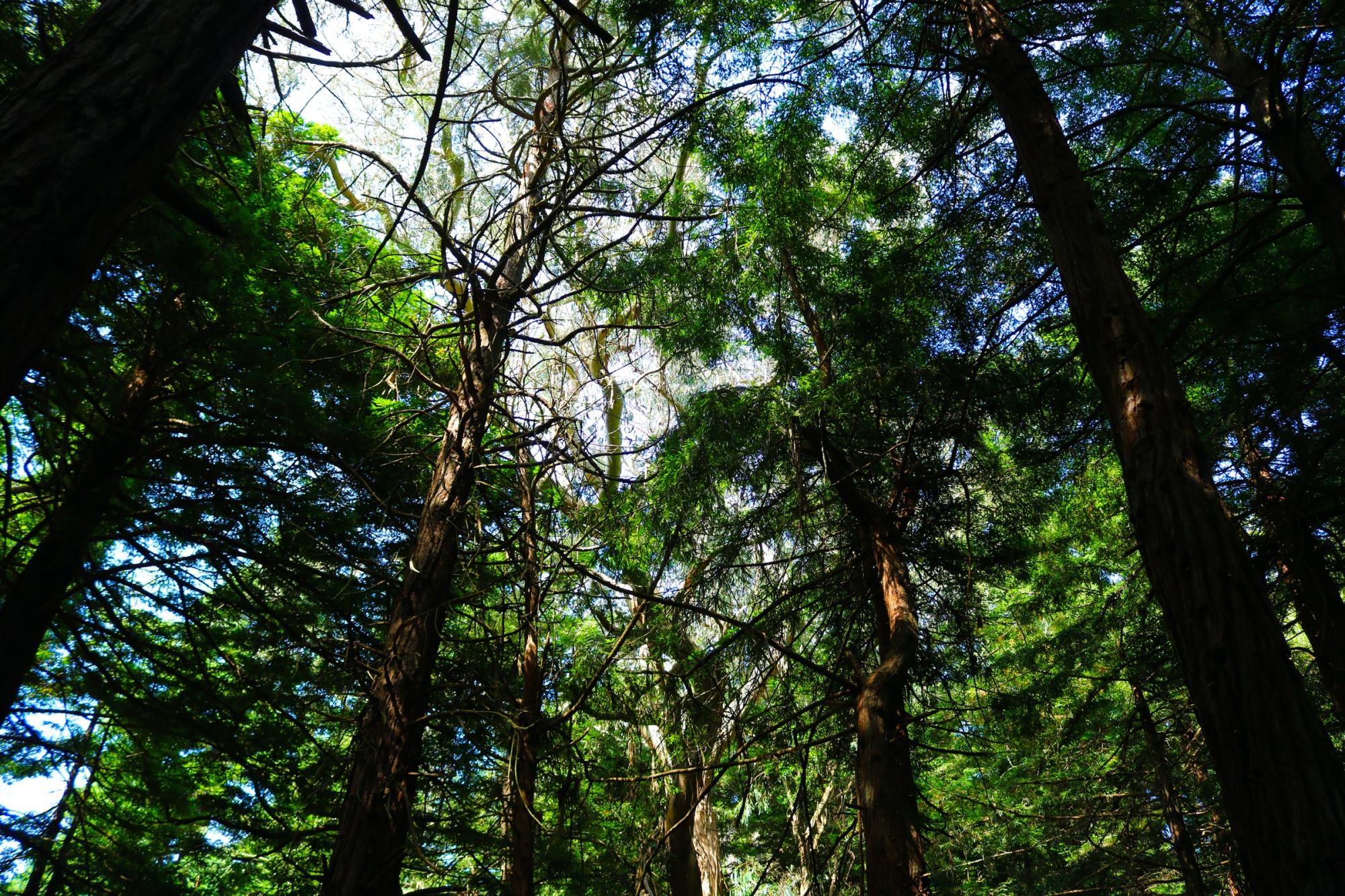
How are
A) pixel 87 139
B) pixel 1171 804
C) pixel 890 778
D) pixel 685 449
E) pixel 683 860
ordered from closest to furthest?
pixel 87 139 → pixel 890 778 → pixel 685 449 → pixel 1171 804 → pixel 683 860

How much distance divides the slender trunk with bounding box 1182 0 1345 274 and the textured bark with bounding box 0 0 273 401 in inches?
176

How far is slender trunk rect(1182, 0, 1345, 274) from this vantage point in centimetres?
432

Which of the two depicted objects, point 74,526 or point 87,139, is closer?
point 87,139

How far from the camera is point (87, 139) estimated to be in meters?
1.87

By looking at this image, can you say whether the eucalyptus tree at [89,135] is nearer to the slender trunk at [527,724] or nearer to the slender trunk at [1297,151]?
the slender trunk at [527,724]

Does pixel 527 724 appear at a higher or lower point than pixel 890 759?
higher

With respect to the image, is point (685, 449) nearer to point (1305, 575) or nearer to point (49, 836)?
point (1305, 575)

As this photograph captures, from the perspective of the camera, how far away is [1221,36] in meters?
4.79

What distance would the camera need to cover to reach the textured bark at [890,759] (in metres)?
4.39

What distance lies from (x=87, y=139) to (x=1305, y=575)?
214 inches

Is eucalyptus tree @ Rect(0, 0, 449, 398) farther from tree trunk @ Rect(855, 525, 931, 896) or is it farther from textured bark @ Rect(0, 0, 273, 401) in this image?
tree trunk @ Rect(855, 525, 931, 896)

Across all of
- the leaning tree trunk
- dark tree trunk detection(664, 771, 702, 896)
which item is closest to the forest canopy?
the leaning tree trunk

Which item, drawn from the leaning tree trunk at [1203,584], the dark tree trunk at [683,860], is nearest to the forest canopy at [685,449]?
the leaning tree trunk at [1203,584]

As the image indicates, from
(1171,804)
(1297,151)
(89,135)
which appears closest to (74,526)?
(89,135)
